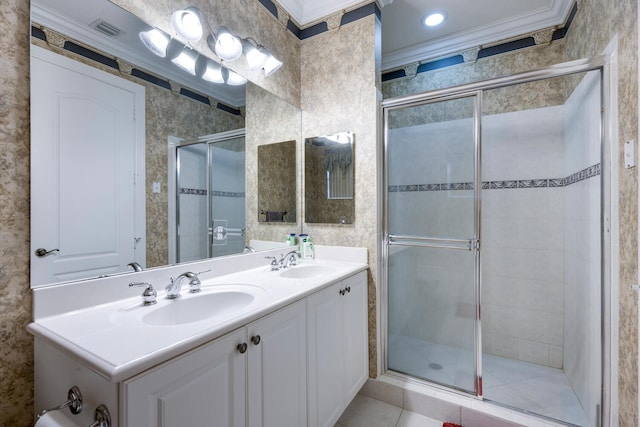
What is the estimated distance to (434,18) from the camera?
2170 millimetres

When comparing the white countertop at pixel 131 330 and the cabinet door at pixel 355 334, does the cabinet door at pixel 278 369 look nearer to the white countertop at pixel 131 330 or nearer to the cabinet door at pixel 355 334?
the white countertop at pixel 131 330

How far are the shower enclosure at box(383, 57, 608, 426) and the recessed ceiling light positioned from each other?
69cm

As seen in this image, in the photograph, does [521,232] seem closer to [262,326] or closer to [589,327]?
[589,327]

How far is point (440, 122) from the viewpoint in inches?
81.0

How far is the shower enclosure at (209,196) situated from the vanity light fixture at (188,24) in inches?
18.6

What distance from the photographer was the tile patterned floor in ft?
5.44

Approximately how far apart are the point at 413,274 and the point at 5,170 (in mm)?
2144

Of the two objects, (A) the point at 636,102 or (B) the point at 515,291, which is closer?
(A) the point at 636,102

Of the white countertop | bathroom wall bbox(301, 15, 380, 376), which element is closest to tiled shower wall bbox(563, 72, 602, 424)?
bathroom wall bbox(301, 15, 380, 376)

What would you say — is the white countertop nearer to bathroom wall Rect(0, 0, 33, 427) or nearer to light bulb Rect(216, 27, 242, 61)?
bathroom wall Rect(0, 0, 33, 427)

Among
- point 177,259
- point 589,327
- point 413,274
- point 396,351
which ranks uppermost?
point 177,259

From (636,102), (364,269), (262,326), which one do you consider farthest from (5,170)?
(636,102)

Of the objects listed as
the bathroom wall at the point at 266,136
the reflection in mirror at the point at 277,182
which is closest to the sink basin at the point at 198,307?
the bathroom wall at the point at 266,136

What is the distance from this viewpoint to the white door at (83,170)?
957 mm
